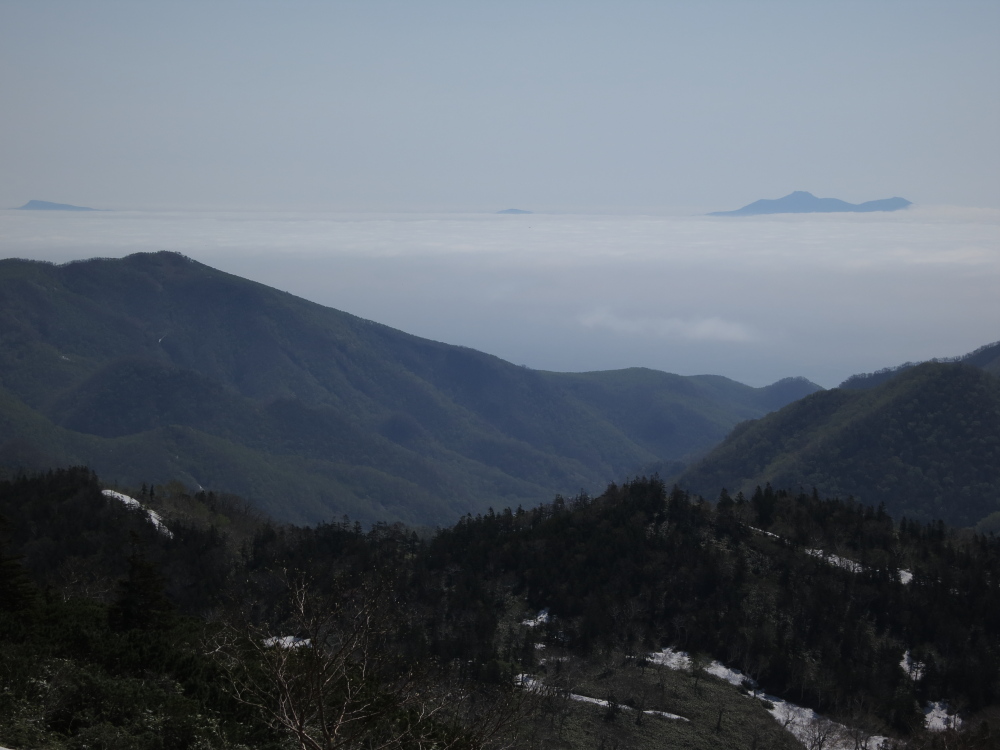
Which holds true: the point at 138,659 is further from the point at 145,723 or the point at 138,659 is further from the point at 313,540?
the point at 313,540

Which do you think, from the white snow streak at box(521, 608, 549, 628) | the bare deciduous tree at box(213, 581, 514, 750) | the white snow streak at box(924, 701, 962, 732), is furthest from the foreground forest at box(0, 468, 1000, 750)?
the white snow streak at box(924, 701, 962, 732)

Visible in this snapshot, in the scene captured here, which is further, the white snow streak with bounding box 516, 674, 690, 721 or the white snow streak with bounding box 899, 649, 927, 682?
the white snow streak with bounding box 899, 649, 927, 682

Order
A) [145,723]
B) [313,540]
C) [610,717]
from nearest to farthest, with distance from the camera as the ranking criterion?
[145,723], [610,717], [313,540]

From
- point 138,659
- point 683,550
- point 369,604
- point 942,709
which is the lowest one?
point 942,709

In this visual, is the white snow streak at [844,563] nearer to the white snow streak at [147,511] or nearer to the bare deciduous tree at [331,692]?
the bare deciduous tree at [331,692]

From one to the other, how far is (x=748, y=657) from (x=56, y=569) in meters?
60.9

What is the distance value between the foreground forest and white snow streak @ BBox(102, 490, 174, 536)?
3.73 ft

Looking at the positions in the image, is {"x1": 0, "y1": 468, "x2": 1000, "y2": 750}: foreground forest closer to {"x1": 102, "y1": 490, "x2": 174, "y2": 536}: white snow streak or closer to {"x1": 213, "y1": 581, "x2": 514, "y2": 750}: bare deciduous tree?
{"x1": 213, "y1": 581, "x2": 514, "y2": 750}: bare deciduous tree

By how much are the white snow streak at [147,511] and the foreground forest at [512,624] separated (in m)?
1.14

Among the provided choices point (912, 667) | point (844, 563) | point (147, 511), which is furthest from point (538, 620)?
point (147, 511)

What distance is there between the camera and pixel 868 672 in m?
66.2

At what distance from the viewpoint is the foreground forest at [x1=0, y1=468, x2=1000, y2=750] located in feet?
92.5

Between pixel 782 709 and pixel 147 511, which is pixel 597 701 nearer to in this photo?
pixel 782 709

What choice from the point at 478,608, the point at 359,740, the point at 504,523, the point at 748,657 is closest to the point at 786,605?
the point at 748,657
